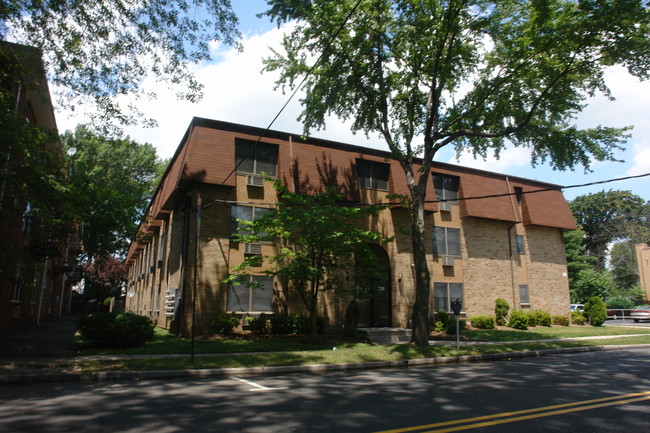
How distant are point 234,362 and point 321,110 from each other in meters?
10.8

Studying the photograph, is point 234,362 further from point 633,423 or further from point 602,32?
point 602,32

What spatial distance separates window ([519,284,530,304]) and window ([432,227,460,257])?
560 cm

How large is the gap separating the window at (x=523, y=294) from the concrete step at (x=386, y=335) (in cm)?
1024

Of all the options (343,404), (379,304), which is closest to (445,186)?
(379,304)

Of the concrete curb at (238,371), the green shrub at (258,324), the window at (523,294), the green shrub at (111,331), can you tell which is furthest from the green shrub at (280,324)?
the window at (523,294)

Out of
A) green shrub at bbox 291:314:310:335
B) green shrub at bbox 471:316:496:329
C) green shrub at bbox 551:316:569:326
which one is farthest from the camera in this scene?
green shrub at bbox 551:316:569:326

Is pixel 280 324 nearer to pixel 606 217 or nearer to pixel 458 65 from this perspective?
pixel 458 65

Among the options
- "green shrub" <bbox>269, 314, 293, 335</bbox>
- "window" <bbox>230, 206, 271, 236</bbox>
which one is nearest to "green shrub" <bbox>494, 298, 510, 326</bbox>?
"green shrub" <bbox>269, 314, 293, 335</bbox>

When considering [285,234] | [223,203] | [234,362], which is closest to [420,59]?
[285,234]

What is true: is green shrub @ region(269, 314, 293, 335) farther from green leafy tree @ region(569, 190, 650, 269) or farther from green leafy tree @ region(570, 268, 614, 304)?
green leafy tree @ region(569, 190, 650, 269)

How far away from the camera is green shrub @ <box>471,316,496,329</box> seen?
2327cm

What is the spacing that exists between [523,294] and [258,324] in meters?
17.8

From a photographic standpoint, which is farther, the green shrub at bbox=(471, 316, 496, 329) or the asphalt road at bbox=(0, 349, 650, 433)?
the green shrub at bbox=(471, 316, 496, 329)

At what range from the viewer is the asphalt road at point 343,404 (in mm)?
5512
